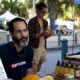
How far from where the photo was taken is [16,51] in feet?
9.00

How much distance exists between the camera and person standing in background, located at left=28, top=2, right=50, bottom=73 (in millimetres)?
4801

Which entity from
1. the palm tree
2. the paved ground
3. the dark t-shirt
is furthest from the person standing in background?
the palm tree

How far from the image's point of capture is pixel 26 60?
2895 mm

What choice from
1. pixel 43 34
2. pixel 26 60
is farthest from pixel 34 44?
pixel 26 60

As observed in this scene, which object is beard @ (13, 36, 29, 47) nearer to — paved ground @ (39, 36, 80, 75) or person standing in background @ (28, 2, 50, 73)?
person standing in background @ (28, 2, 50, 73)

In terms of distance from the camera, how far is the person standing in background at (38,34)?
4.80 m

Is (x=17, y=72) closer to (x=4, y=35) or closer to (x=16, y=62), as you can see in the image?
(x=16, y=62)

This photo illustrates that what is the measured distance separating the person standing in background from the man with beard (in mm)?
1997

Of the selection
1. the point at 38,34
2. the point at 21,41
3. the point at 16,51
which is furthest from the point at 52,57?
the point at 21,41

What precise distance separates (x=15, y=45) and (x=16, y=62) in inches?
7.1

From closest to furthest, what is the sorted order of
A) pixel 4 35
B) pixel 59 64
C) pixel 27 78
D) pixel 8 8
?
1. pixel 27 78
2. pixel 59 64
3. pixel 4 35
4. pixel 8 8

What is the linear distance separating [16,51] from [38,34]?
2035 mm

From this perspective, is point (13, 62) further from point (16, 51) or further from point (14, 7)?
point (14, 7)

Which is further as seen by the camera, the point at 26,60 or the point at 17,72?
the point at 26,60
